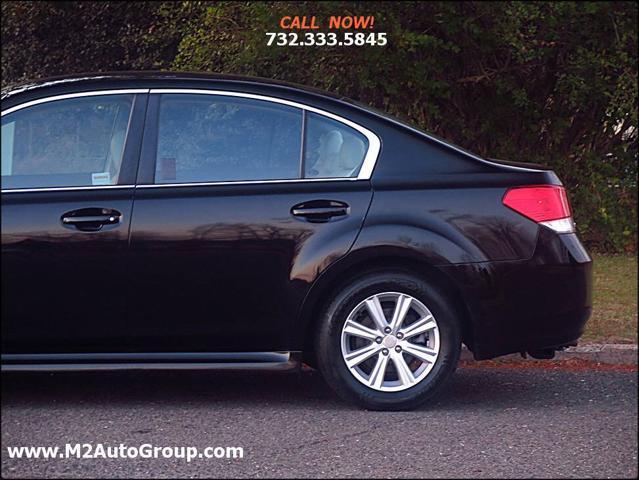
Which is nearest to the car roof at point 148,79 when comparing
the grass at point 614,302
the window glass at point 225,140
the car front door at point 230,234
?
the window glass at point 225,140

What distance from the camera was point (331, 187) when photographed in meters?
5.44

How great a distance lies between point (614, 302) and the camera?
27.1 ft

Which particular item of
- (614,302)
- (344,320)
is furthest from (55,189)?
(614,302)

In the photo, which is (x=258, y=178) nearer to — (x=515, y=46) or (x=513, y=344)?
(x=513, y=344)

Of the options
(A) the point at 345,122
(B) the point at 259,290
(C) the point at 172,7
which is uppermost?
(C) the point at 172,7

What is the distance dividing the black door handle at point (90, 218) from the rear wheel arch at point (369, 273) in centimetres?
100

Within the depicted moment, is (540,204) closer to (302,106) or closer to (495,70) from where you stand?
(302,106)

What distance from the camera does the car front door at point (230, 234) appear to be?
5.32 metres

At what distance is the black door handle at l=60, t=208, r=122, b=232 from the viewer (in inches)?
209

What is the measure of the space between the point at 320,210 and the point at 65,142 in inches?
51.1

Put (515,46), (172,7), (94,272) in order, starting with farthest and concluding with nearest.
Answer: (172,7) < (515,46) < (94,272)

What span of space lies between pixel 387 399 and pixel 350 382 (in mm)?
198

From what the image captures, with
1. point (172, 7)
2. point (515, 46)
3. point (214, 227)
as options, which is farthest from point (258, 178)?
point (172, 7)

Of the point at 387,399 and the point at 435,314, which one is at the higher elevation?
the point at 435,314
